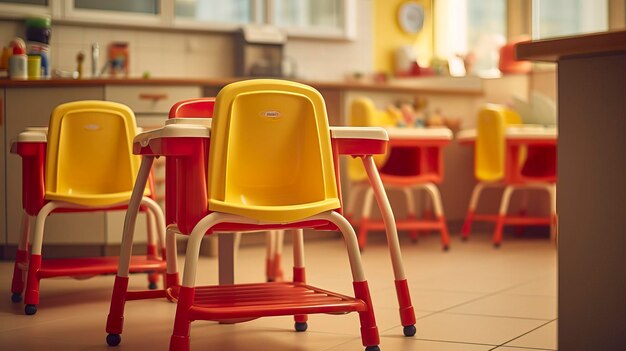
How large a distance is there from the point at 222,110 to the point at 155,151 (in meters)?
0.19

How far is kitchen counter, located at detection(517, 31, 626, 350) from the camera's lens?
167cm

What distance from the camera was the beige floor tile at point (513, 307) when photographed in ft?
9.83

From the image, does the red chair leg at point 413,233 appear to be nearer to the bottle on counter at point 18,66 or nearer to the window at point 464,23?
the bottle on counter at point 18,66

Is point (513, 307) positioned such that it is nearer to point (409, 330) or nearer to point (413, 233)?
point (409, 330)

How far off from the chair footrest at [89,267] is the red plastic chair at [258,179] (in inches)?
35.5

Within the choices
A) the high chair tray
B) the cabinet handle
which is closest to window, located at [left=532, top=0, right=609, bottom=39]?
the cabinet handle

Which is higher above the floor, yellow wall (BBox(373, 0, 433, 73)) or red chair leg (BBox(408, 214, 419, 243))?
yellow wall (BBox(373, 0, 433, 73))

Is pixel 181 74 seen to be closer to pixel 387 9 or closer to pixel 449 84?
pixel 449 84

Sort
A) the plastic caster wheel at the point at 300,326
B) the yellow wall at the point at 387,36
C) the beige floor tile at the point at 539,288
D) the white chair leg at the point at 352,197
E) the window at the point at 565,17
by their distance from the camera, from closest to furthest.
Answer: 1. the plastic caster wheel at the point at 300,326
2. the beige floor tile at the point at 539,288
3. the white chair leg at the point at 352,197
4. the window at the point at 565,17
5. the yellow wall at the point at 387,36

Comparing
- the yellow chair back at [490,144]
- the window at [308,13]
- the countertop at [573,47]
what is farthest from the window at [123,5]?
the countertop at [573,47]

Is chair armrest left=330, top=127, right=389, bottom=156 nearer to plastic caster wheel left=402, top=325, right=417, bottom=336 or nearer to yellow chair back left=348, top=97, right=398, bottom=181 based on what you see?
plastic caster wheel left=402, top=325, right=417, bottom=336

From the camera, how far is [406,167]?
5.57m

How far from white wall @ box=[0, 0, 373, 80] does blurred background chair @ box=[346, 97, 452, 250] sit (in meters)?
1.41

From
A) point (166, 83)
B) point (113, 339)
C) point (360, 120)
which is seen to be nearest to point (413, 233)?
point (360, 120)
